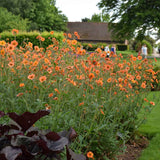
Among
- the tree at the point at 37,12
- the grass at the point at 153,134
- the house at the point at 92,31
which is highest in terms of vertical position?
the tree at the point at 37,12

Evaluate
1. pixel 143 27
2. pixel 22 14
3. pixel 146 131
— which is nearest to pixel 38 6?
pixel 22 14

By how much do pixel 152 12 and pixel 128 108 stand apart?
18.4m

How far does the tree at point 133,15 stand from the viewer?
68.0ft

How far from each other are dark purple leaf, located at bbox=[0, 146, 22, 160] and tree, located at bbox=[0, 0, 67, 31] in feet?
115

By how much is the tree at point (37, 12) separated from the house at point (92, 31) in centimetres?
661

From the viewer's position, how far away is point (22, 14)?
119 feet

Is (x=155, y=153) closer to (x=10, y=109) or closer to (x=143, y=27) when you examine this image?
(x=10, y=109)

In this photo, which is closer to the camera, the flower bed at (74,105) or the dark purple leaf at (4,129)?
the dark purple leaf at (4,129)

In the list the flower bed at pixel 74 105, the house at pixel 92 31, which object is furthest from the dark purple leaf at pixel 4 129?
the house at pixel 92 31

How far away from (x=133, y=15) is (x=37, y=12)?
18523 mm

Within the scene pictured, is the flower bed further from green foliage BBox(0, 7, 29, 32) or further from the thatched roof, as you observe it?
the thatched roof

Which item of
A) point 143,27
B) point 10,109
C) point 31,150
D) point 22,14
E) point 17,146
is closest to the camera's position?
point 17,146

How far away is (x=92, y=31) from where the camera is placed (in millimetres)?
45000

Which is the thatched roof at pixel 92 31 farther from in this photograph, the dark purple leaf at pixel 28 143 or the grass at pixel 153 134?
the dark purple leaf at pixel 28 143
